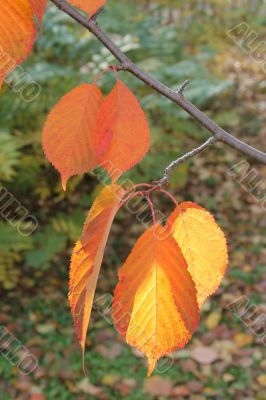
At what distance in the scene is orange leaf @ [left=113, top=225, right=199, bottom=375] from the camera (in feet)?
1.42

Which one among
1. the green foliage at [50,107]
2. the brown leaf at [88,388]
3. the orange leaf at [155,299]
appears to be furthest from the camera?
the green foliage at [50,107]

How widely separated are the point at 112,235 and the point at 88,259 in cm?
293

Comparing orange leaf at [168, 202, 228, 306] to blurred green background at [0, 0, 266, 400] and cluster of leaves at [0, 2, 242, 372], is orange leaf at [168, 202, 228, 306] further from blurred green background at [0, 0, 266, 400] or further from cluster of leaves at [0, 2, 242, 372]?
blurred green background at [0, 0, 266, 400]

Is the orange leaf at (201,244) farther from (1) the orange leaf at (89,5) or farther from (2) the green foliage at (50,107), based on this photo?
(2) the green foliage at (50,107)

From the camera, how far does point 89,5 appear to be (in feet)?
1.48

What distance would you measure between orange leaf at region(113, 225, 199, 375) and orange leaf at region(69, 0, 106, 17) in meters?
0.18

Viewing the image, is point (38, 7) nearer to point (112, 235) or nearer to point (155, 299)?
point (155, 299)

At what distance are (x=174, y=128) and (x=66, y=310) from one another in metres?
1.36

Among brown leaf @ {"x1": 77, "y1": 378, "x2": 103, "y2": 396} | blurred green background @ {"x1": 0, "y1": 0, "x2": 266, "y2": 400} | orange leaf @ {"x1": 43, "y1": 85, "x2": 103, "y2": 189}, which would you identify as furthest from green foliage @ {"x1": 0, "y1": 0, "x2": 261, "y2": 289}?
orange leaf @ {"x1": 43, "y1": 85, "x2": 103, "y2": 189}

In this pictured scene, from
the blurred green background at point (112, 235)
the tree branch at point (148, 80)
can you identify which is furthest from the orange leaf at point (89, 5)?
the blurred green background at point (112, 235)

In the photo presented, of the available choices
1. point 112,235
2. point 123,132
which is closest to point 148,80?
point 123,132

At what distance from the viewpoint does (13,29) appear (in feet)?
1.49

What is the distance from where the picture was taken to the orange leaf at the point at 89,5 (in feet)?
1.47

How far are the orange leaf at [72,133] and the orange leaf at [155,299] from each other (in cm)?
9
